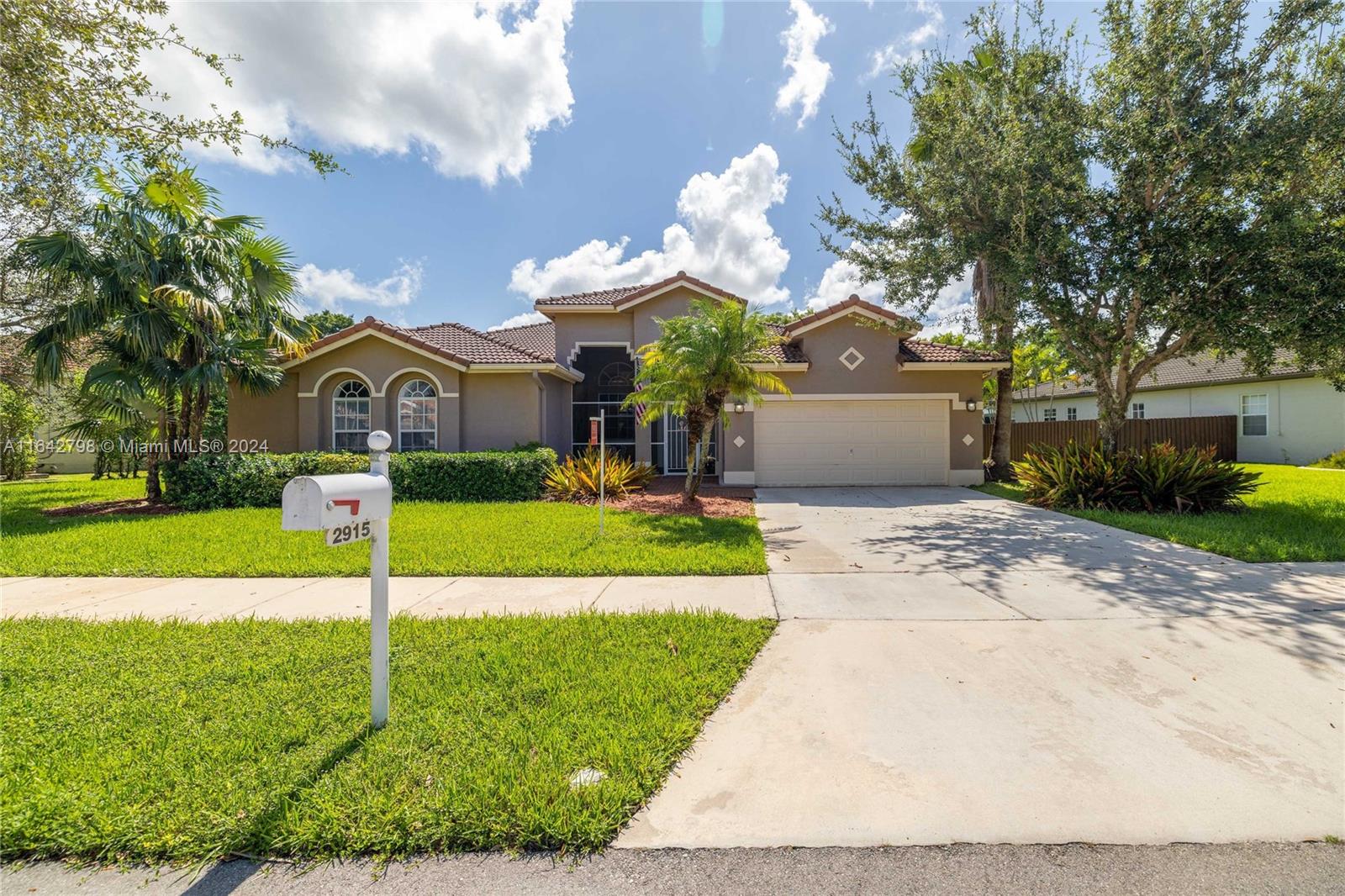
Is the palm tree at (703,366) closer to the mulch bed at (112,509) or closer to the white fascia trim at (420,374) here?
the white fascia trim at (420,374)

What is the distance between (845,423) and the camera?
14.8 metres

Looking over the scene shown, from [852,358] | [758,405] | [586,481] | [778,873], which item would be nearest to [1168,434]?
[852,358]

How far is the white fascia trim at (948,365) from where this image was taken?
1438 cm

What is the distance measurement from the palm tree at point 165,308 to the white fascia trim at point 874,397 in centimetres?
1218

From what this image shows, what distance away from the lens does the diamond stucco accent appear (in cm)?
1459

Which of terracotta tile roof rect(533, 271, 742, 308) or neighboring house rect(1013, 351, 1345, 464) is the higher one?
terracotta tile roof rect(533, 271, 742, 308)

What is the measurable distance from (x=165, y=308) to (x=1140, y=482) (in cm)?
1972

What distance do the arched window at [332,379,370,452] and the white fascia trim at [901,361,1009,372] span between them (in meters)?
14.3

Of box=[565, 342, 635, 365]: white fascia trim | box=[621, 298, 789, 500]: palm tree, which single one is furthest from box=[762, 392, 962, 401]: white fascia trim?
box=[565, 342, 635, 365]: white fascia trim

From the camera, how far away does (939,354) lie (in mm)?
15031

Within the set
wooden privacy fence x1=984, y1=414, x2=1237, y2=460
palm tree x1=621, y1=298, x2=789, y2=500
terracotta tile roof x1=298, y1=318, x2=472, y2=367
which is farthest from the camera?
wooden privacy fence x1=984, y1=414, x2=1237, y2=460

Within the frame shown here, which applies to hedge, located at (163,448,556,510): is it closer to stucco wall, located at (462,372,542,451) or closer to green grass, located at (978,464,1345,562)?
stucco wall, located at (462,372,542,451)

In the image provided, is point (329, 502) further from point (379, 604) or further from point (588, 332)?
point (588, 332)

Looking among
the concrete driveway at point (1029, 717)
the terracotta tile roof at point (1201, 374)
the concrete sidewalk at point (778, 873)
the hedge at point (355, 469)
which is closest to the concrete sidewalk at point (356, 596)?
the concrete driveway at point (1029, 717)
